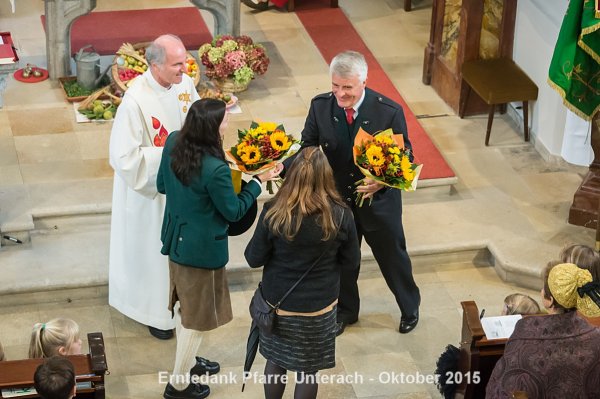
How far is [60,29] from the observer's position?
10.2 meters

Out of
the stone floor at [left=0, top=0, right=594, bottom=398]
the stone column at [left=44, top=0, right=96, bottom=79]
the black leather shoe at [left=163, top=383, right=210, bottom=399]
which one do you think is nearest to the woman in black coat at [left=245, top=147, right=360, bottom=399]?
the black leather shoe at [left=163, top=383, right=210, bottom=399]

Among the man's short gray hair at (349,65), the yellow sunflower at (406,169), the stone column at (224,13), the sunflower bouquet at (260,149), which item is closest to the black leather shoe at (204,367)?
the sunflower bouquet at (260,149)

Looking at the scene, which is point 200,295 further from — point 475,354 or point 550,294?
point 550,294

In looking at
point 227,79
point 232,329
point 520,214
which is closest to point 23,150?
point 227,79

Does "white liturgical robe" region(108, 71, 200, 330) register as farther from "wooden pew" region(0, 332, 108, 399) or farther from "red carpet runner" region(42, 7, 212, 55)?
"red carpet runner" region(42, 7, 212, 55)

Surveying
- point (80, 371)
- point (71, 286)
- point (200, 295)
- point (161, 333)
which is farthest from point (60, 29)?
point (80, 371)

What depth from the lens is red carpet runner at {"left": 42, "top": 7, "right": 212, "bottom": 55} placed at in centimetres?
1113

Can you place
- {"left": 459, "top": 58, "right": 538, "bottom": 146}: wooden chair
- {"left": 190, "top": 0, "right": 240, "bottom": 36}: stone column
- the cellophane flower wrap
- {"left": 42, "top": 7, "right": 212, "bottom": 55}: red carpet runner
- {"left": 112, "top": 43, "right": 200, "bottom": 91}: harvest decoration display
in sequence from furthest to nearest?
{"left": 42, "top": 7, "right": 212, "bottom": 55}: red carpet runner → {"left": 190, "top": 0, "right": 240, "bottom": 36}: stone column → the cellophane flower wrap → {"left": 112, "top": 43, "right": 200, "bottom": 91}: harvest decoration display → {"left": 459, "top": 58, "right": 538, "bottom": 146}: wooden chair

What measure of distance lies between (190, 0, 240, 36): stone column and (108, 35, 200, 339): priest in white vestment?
3.48m

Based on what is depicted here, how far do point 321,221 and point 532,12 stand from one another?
14.8 feet

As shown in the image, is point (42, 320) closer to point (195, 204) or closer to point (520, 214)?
point (195, 204)

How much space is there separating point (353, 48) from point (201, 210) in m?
5.15

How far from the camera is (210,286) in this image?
21.8 feet

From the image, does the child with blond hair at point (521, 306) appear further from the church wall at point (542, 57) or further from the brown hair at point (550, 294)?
the church wall at point (542, 57)
